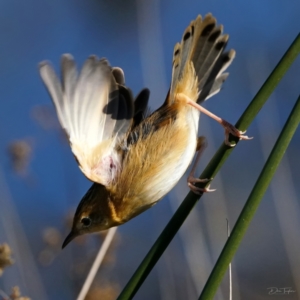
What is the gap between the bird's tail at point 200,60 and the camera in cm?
187

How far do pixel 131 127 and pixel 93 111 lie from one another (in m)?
0.27

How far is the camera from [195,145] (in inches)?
74.9

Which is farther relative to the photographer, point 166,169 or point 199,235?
point 199,235

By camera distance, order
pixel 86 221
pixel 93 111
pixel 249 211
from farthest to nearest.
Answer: pixel 86 221
pixel 93 111
pixel 249 211

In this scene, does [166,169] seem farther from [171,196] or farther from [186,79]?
[171,196]

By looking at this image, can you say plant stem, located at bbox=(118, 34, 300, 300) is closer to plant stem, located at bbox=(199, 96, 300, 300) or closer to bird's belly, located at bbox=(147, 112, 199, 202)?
plant stem, located at bbox=(199, 96, 300, 300)

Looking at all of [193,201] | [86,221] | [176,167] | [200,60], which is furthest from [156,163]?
[193,201]

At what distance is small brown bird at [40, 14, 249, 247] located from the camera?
1.71 metres

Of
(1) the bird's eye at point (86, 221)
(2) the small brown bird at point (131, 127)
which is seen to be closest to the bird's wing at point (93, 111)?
(2) the small brown bird at point (131, 127)

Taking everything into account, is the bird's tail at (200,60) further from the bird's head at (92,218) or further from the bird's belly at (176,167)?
the bird's head at (92,218)

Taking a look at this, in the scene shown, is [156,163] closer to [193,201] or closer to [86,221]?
[86,221]

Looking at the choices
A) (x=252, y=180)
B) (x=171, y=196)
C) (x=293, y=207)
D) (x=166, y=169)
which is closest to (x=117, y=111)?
(x=166, y=169)

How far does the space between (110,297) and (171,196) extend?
54cm

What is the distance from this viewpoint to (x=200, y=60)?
200cm
